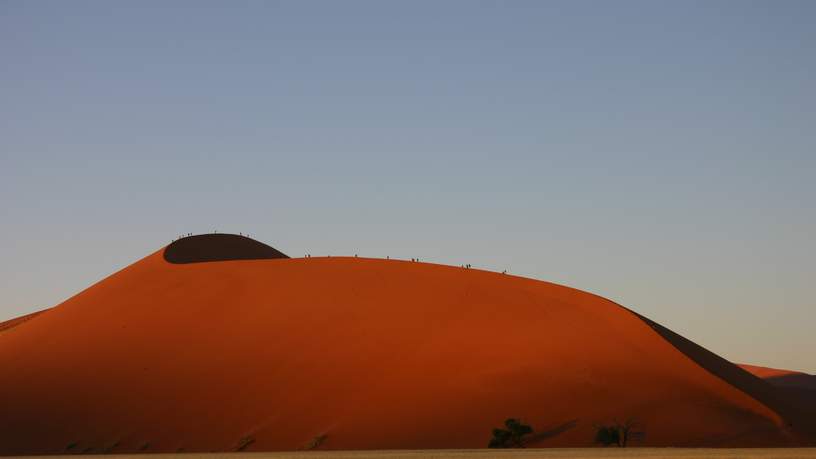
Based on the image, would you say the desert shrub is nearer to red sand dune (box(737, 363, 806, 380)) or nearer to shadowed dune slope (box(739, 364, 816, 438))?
shadowed dune slope (box(739, 364, 816, 438))

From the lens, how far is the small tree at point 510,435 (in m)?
37.8

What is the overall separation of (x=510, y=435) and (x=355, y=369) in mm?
9847

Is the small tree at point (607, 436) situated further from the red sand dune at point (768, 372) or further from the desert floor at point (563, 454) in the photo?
the red sand dune at point (768, 372)

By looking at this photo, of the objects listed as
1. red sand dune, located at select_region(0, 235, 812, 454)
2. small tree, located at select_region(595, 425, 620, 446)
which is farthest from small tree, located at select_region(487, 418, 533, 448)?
small tree, located at select_region(595, 425, 620, 446)

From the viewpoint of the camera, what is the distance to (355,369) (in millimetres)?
46125

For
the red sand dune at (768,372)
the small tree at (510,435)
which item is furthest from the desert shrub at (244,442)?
the red sand dune at (768,372)

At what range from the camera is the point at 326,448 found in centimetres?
4019

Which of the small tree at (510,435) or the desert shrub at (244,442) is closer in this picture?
the small tree at (510,435)

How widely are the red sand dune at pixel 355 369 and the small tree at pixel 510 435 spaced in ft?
3.44

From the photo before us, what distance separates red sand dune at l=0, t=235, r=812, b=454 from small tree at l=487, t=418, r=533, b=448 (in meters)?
1.05

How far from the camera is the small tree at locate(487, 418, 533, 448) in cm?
3775

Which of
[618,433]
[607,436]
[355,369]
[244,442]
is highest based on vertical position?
[355,369]

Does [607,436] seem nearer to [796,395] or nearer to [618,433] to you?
[618,433]

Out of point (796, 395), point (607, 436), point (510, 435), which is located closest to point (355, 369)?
point (510, 435)
